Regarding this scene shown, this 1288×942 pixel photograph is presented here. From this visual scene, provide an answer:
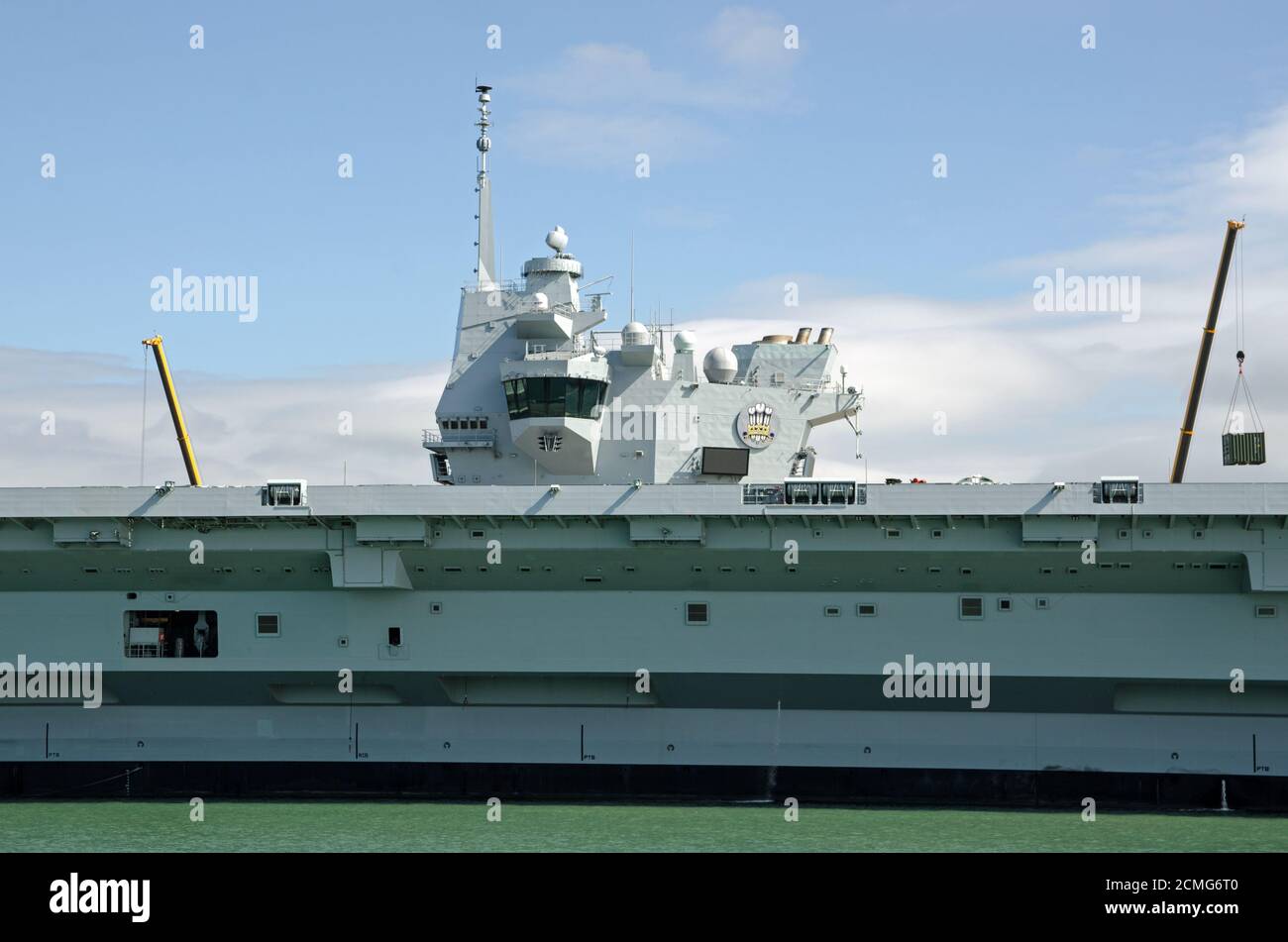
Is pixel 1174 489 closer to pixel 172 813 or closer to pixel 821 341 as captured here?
pixel 821 341

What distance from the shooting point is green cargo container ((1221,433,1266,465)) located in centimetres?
2556

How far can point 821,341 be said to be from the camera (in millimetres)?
29422

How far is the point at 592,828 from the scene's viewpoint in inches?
826

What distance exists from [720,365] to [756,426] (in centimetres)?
139

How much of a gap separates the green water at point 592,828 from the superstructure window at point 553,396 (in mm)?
7018

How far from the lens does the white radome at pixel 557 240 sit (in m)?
27.9

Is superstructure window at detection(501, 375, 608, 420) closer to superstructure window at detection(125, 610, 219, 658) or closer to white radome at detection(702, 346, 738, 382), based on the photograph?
white radome at detection(702, 346, 738, 382)

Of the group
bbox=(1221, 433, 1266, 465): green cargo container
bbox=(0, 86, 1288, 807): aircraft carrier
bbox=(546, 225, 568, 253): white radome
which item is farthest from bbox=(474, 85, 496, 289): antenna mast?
bbox=(1221, 433, 1266, 465): green cargo container
